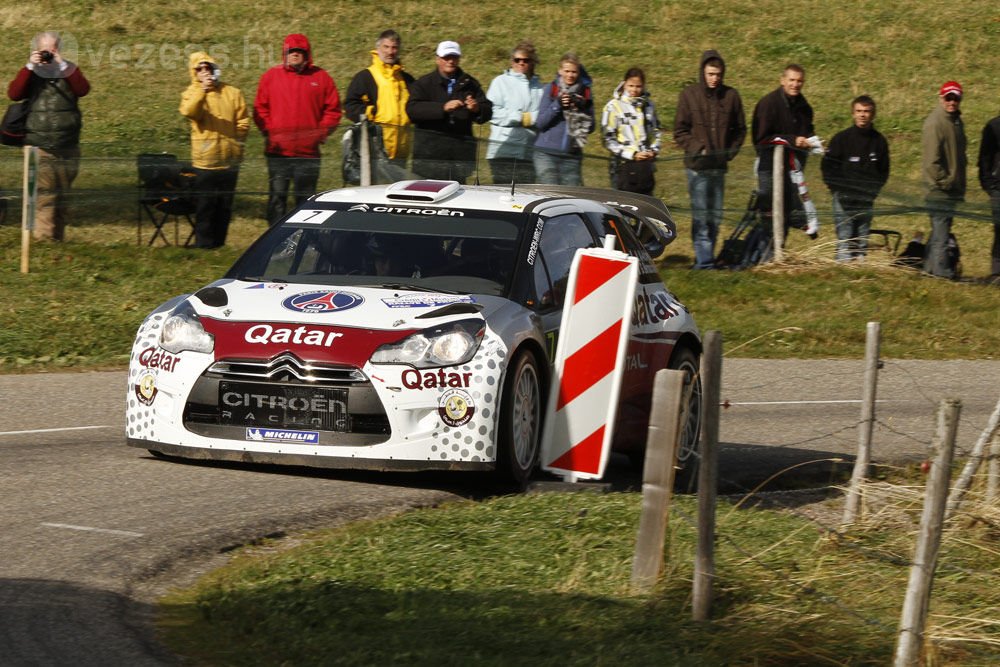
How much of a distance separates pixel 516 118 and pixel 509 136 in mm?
228

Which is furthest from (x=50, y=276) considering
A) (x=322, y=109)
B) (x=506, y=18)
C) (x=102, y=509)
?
(x=506, y=18)

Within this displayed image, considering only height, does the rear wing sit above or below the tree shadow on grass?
above

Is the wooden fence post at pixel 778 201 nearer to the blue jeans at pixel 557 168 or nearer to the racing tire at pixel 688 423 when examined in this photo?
the blue jeans at pixel 557 168

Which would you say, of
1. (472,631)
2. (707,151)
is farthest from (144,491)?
(707,151)

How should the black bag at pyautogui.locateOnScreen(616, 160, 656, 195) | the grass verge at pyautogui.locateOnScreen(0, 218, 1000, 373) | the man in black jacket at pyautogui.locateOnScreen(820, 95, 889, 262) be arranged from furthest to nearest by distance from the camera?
the man in black jacket at pyautogui.locateOnScreen(820, 95, 889, 262)
the black bag at pyautogui.locateOnScreen(616, 160, 656, 195)
the grass verge at pyautogui.locateOnScreen(0, 218, 1000, 373)

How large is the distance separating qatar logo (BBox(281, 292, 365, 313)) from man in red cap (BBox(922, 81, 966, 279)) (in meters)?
11.7

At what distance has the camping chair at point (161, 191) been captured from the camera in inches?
698

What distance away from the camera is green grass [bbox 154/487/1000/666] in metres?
5.87

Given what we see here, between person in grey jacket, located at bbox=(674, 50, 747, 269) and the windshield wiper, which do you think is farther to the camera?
person in grey jacket, located at bbox=(674, 50, 747, 269)

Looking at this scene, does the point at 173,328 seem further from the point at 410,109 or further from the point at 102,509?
the point at 410,109

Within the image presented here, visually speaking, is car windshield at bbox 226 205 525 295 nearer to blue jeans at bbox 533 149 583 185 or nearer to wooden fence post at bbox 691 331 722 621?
wooden fence post at bbox 691 331 722 621

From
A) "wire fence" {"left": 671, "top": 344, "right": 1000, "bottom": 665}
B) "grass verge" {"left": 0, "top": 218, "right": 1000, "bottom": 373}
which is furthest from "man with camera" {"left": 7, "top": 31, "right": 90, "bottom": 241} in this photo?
"wire fence" {"left": 671, "top": 344, "right": 1000, "bottom": 665}

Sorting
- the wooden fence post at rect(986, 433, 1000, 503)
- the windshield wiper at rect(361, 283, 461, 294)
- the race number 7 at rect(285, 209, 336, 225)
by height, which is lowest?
the wooden fence post at rect(986, 433, 1000, 503)

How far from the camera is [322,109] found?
58.6 feet
